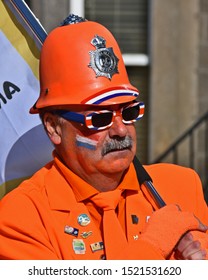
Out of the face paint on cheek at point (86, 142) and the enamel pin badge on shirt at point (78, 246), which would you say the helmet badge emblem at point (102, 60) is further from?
the enamel pin badge on shirt at point (78, 246)

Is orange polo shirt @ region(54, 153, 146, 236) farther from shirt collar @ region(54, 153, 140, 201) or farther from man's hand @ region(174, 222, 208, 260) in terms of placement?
man's hand @ region(174, 222, 208, 260)

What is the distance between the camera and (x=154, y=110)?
9305 mm

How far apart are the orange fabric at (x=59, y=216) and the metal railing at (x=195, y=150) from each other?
208 inches

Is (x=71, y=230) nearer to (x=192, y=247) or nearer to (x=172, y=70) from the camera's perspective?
(x=192, y=247)

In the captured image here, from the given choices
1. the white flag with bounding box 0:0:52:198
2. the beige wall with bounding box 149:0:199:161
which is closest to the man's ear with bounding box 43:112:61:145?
the white flag with bounding box 0:0:52:198

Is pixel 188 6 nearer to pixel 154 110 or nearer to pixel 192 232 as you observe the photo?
pixel 154 110

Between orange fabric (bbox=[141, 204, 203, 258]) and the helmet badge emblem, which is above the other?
the helmet badge emblem

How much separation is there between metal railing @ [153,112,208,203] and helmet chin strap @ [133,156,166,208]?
5200mm

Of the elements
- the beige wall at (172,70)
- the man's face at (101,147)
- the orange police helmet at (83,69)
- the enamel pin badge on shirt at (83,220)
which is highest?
the orange police helmet at (83,69)

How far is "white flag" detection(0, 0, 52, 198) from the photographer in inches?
156

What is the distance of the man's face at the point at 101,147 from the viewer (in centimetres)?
339

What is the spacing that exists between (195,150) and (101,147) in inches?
232

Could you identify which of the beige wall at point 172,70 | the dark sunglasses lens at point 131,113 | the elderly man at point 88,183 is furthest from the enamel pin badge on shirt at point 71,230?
the beige wall at point 172,70
